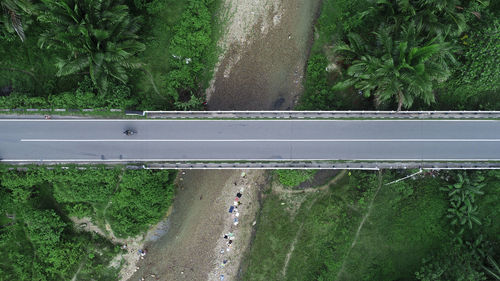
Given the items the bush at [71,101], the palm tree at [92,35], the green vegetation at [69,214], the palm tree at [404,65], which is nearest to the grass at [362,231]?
the palm tree at [404,65]

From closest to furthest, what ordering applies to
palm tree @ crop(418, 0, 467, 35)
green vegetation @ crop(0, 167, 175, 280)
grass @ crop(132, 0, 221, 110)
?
1. palm tree @ crop(418, 0, 467, 35)
2. green vegetation @ crop(0, 167, 175, 280)
3. grass @ crop(132, 0, 221, 110)

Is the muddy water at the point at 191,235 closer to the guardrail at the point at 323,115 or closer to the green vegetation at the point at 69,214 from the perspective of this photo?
the green vegetation at the point at 69,214

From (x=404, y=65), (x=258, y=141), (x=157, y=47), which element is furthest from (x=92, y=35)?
(x=404, y=65)

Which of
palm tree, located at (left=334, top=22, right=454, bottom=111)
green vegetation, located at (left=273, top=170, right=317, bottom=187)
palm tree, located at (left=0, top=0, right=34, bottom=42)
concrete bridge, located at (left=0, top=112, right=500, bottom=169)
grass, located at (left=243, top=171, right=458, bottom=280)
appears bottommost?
grass, located at (left=243, top=171, right=458, bottom=280)

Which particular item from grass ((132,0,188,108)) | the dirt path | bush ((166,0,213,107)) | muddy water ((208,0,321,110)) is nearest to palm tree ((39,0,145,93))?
grass ((132,0,188,108))

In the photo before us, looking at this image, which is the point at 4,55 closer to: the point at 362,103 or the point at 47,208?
the point at 47,208

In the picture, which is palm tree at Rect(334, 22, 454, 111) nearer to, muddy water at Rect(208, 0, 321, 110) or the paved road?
the paved road
